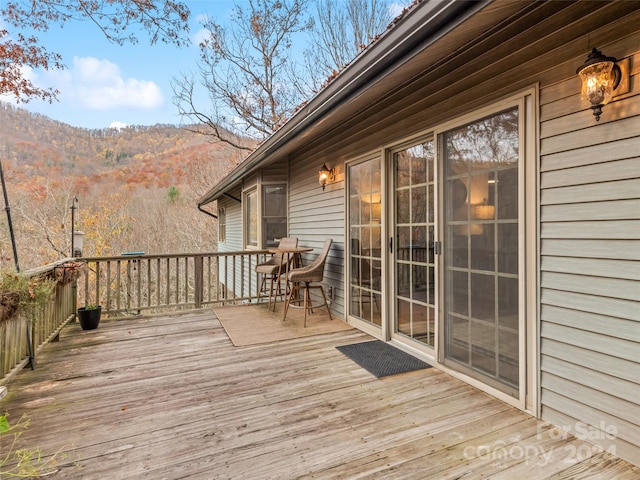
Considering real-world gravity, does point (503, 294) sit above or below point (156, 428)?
above

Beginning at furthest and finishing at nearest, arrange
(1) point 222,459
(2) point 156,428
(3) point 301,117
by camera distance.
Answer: (3) point 301,117
(2) point 156,428
(1) point 222,459

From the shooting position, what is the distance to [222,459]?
173 centimetres

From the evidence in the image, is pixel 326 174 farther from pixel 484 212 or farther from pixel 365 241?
pixel 484 212

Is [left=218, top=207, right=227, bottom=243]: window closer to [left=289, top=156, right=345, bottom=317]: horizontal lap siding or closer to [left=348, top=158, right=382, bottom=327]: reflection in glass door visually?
[left=289, top=156, right=345, bottom=317]: horizontal lap siding

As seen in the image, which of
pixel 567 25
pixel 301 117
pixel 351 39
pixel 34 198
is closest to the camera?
pixel 567 25

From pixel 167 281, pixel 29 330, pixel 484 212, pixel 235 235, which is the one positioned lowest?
pixel 29 330

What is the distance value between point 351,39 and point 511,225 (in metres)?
8.43

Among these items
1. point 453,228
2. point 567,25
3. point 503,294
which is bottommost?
point 503,294

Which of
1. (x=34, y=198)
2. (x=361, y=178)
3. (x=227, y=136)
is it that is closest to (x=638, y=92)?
(x=361, y=178)

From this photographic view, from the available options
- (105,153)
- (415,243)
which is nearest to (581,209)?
(415,243)

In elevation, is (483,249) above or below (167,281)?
above

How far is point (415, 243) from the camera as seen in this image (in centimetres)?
314

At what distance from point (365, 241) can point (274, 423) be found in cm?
230

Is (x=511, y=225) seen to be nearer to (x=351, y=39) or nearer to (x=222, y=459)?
(x=222, y=459)
